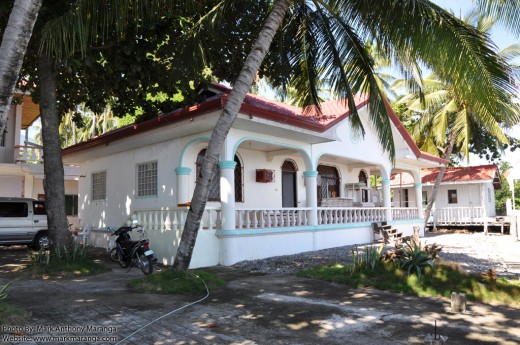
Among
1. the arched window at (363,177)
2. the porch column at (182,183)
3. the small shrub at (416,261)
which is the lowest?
the small shrub at (416,261)

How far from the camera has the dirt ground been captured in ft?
15.8

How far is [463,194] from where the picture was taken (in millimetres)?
25078

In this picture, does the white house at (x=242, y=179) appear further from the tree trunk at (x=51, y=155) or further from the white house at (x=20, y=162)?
the white house at (x=20, y=162)

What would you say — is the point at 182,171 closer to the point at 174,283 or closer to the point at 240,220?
the point at 240,220

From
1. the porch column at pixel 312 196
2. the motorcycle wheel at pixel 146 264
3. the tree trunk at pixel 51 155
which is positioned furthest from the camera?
the porch column at pixel 312 196

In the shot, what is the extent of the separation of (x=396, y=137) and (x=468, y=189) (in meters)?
9.72

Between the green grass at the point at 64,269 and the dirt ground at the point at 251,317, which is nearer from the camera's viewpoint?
the dirt ground at the point at 251,317

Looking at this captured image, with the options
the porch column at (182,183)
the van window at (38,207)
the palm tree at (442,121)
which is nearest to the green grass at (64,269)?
the porch column at (182,183)

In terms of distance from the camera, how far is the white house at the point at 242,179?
10.7 m

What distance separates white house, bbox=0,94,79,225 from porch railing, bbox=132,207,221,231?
9.19 meters

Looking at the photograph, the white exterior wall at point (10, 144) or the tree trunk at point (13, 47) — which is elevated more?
the white exterior wall at point (10, 144)

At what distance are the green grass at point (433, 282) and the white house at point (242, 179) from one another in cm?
312

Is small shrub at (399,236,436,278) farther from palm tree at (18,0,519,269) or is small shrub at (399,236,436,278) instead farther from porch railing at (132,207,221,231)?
porch railing at (132,207,221,231)

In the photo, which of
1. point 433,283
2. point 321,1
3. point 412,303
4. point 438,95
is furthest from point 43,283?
point 438,95
